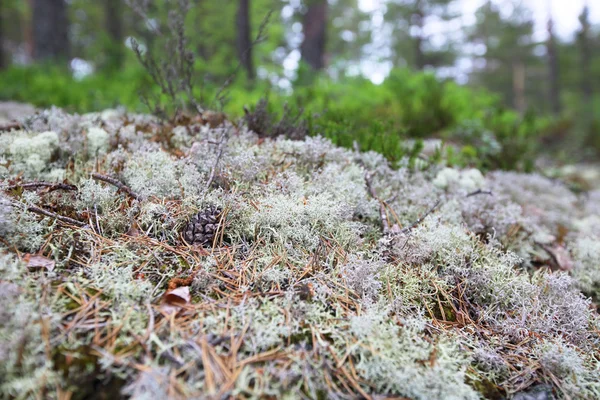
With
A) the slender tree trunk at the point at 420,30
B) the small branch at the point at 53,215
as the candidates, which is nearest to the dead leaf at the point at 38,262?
the small branch at the point at 53,215

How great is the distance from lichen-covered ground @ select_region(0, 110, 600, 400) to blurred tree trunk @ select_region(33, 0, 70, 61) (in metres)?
6.46

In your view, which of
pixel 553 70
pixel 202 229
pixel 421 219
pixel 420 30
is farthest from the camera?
pixel 553 70

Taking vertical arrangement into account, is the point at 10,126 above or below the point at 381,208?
above

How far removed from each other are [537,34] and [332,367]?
32687mm

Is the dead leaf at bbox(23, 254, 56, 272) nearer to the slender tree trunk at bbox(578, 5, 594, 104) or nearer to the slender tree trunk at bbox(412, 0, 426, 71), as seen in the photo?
the slender tree trunk at bbox(412, 0, 426, 71)

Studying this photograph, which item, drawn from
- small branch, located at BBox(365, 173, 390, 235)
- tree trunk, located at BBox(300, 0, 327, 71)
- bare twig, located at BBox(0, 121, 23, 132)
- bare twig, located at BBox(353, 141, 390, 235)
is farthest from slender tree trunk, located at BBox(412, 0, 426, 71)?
bare twig, located at BBox(0, 121, 23, 132)

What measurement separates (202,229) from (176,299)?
1.65 feet

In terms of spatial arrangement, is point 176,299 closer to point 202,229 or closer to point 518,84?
point 202,229

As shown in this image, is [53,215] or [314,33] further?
[314,33]

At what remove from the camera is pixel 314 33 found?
30.9 feet

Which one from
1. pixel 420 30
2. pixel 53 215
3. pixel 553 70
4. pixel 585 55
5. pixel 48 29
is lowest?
A: pixel 53 215

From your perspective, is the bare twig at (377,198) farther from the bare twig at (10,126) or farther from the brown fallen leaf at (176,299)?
the bare twig at (10,126)

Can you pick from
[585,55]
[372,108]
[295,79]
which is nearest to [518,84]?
[585,55]

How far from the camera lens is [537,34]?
87.6 ft
